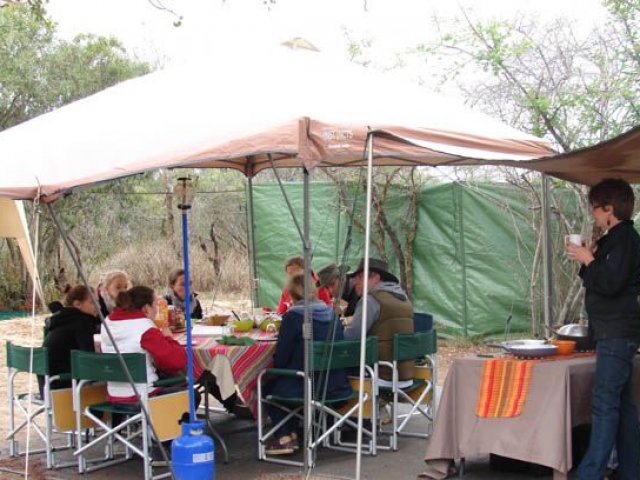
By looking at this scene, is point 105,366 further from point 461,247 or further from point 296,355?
point 461,247

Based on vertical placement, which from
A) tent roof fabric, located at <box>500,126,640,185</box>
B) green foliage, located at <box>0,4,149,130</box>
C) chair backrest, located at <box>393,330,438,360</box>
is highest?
green foliage, located at <box>0,4,149,130</box>

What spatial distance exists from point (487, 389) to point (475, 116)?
77.4 inches

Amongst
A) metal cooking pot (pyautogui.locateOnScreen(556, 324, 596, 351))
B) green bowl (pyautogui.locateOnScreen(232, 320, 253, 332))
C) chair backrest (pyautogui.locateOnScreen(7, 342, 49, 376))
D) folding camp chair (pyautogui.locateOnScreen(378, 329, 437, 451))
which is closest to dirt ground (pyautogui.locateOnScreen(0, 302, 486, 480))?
chair backrest (pyautogui.locateOnScreen(7, 342, 49, 376))

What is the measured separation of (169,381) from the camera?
5004 mm

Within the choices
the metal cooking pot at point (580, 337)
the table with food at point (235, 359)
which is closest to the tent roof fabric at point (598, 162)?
the metal cooking pot at point (580, 337)

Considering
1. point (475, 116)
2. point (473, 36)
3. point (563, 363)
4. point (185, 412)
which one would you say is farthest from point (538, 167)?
point (473, 36)

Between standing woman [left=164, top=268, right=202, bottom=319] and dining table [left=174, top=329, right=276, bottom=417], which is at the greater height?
standing woman [left=164, top=268, right=202, bottom=319]

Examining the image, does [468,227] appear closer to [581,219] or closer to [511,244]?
[511,244]

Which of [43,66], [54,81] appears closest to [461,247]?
[54,81]

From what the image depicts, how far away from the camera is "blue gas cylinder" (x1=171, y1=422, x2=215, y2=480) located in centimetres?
442

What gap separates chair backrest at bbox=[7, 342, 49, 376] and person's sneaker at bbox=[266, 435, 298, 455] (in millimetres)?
1402

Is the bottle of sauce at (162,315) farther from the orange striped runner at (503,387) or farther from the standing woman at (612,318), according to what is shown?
the standing woman at (612,318)

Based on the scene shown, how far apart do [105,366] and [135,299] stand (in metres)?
0.41

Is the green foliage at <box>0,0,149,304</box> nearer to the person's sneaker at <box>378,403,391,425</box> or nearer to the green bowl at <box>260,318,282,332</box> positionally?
the green bowl at <box>260,318,282,332</box>
